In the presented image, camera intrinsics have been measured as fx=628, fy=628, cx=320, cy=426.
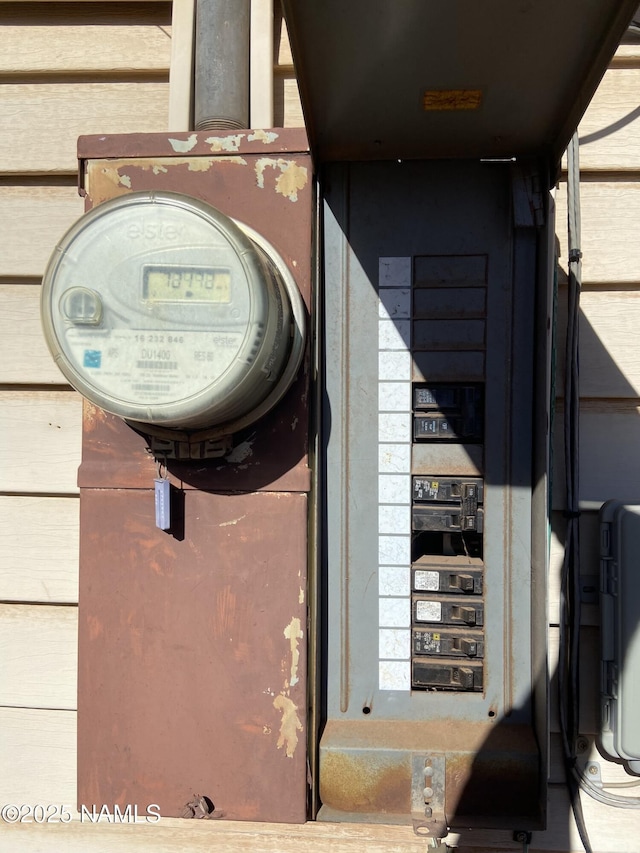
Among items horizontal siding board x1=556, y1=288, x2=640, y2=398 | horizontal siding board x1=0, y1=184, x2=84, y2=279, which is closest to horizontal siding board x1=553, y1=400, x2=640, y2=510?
horizontal siding board x1=556, y1=288, x2=640, y2=398

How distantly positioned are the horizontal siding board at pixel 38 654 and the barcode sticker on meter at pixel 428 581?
29.6 inches

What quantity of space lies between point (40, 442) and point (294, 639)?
0.72 m

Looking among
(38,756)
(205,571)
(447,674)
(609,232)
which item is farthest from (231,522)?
(609,232)

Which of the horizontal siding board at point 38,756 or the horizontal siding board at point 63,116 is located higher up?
the horizontal siding board at point 63,116

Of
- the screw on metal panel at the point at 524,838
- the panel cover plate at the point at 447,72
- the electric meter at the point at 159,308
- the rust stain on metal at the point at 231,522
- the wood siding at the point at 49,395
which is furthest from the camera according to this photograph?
the wood siding at the point at 49,395

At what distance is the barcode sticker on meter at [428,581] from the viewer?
99 cm

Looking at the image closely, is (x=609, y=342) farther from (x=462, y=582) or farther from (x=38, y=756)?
(x=38, y=756)

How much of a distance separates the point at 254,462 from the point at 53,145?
870mm

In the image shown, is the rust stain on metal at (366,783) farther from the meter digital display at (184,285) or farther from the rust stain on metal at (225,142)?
the rust stain on metal at (225,142)

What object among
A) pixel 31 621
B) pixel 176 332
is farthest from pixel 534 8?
pixel 31 621

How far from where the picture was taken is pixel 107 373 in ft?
2.81

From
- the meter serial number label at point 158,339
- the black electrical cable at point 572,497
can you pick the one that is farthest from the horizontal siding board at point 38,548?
the black electrical cable at point 572,497

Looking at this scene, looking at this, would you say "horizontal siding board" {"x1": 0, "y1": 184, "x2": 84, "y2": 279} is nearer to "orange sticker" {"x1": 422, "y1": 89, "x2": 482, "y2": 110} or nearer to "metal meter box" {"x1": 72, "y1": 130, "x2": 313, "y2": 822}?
"metal meter box" {"x1": 72, "y1": 130, "x2": 313, "y2": 822}

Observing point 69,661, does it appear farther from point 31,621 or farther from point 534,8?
point 534,8
